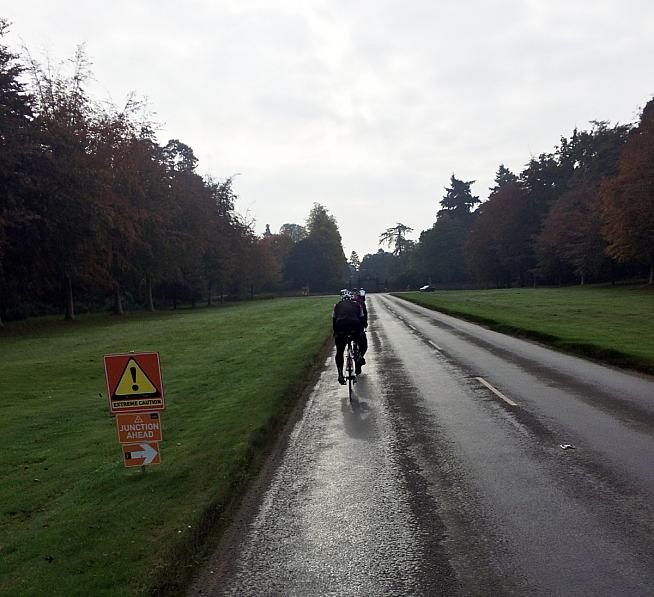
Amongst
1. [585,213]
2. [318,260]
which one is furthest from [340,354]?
[318,260]

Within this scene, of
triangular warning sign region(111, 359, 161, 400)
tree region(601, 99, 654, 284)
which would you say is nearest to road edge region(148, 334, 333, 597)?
triangular warning sign region(111, 359, 161, 400)

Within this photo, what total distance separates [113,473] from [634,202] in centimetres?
5306

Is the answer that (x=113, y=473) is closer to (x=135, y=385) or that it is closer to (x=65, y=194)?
(x=135, y=385)

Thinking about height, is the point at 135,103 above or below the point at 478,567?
above

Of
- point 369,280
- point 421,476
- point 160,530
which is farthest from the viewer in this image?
point 369,280

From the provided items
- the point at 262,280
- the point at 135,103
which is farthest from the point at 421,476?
the point at 262,280

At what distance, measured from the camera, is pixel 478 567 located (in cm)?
398

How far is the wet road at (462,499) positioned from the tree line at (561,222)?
46.2 metres

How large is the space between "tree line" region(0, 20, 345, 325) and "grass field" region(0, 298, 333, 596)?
62.2ft

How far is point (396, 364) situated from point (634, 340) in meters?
8.69

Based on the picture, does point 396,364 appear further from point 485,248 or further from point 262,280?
point 485,248

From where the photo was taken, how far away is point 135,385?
6191mm

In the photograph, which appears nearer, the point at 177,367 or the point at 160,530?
the point at 160,530

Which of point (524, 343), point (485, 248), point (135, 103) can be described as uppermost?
point (135, 103)
